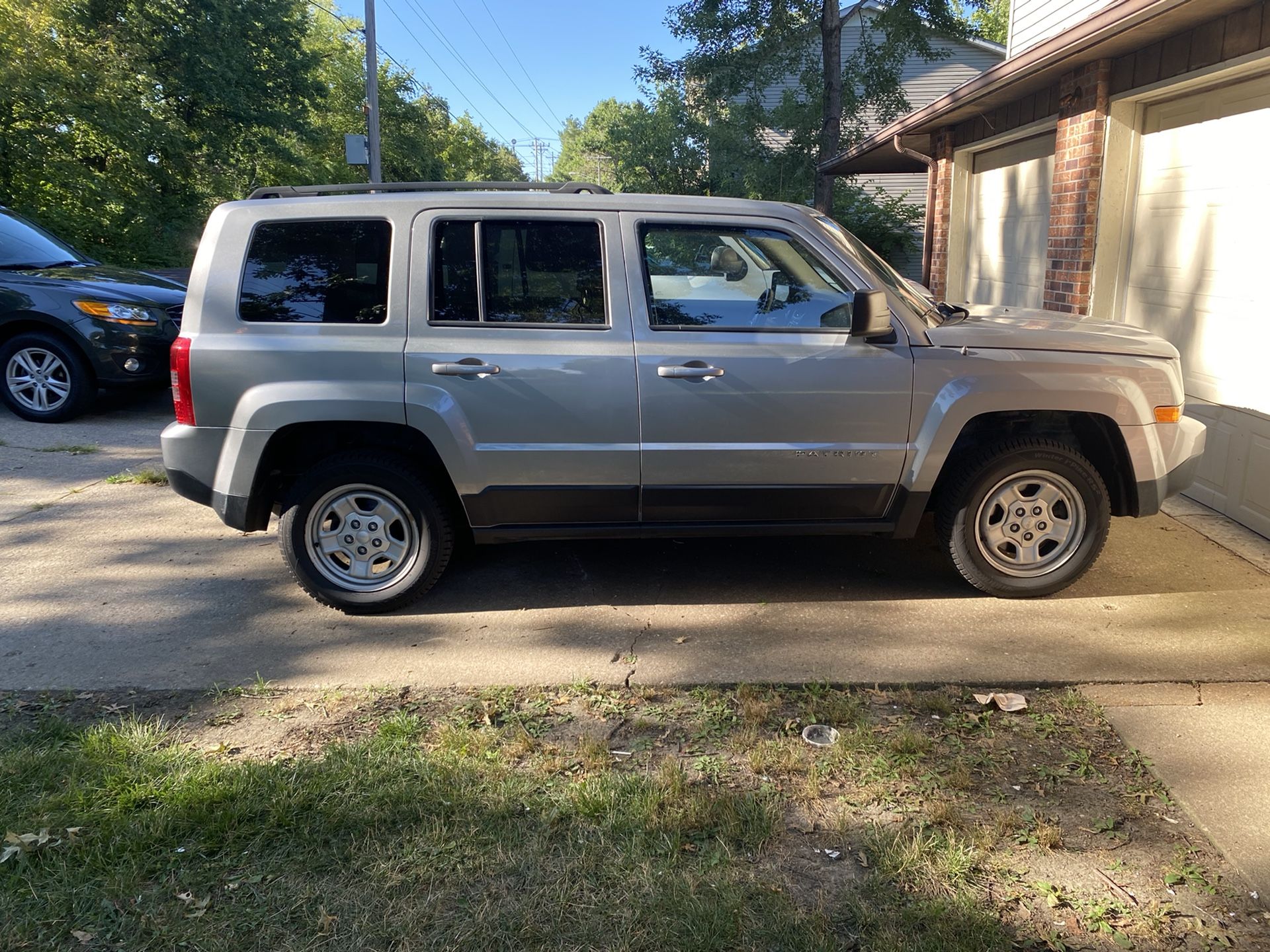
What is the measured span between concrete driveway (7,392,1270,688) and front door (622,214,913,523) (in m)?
0.62

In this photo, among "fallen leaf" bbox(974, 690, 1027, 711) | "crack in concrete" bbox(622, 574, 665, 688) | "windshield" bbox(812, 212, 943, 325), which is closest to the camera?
"fallen leaf" bbox(974, 690, 1027, 711)

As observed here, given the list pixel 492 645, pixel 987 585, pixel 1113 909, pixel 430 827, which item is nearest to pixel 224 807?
pixel 430 827

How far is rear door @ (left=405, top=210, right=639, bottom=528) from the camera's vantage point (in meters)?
4.27

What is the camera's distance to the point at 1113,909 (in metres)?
2.57

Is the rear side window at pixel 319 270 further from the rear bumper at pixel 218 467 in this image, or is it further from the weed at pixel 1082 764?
the weed at pixel 1082 764

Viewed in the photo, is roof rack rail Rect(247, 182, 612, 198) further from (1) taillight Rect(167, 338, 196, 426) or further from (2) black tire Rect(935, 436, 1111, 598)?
(2) black tire Rect(935, 436, 1111, 598)

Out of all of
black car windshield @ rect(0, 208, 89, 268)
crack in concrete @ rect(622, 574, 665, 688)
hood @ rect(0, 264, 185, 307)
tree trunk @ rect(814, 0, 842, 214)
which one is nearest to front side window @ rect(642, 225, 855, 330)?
crack in concrete @ rect(622, 574, 665, 688)

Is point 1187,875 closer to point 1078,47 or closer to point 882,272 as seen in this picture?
point 882,272

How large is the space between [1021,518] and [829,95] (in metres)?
15.4

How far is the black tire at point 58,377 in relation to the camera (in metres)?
8.30

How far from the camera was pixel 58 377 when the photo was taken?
8.47 meters

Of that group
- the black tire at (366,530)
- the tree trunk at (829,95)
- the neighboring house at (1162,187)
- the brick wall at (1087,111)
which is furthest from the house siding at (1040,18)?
the black tire at (366,530)

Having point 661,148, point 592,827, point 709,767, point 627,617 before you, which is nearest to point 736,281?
point 627,617

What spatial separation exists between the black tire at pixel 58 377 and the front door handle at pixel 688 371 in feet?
21.0
